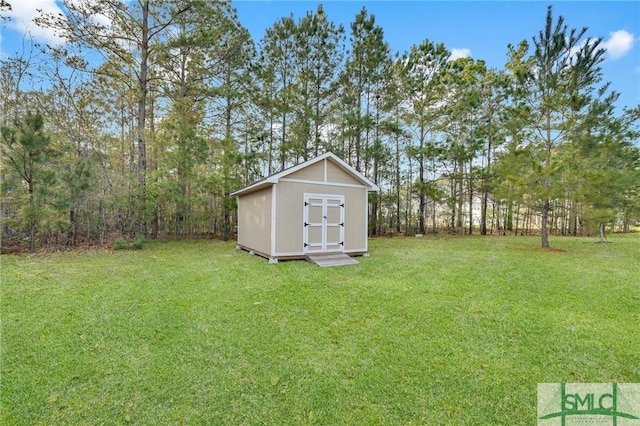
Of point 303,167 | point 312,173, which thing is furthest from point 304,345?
point 312,173

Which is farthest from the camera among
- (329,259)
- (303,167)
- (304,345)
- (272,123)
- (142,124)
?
(272,123)

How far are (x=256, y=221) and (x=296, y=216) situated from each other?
1.43 m

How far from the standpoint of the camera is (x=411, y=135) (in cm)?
1366

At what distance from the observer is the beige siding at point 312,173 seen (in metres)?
6.89

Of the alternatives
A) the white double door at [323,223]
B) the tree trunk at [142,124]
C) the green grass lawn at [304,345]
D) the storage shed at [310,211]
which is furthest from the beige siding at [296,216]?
the tree trunk at [142,124]

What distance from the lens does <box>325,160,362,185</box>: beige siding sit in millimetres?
7340

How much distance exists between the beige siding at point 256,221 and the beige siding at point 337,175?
5.49 ft

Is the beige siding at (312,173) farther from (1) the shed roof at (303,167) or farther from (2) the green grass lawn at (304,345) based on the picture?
(2) the green grass lawn at (304,345)

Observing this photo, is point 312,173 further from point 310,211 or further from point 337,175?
point 310,211

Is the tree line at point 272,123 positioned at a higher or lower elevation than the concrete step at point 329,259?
higher

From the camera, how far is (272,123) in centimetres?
1263

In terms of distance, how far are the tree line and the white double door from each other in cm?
464

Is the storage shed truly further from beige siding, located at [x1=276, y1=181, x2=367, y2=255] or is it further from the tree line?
the tree line

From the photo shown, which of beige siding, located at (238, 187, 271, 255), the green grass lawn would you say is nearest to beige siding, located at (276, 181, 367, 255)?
beige siding, located at (238, 187, 271, 255)
